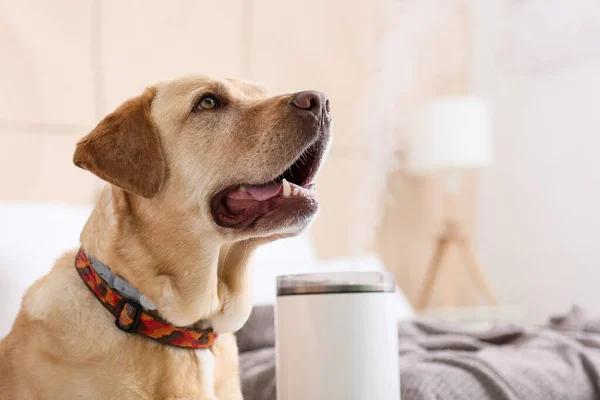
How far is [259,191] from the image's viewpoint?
4.19 ft

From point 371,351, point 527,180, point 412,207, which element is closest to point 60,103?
point 371,351

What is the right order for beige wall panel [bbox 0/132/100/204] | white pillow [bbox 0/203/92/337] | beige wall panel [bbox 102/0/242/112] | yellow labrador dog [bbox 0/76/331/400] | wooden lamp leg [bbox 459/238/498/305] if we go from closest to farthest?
yellow labrador dog [bbox 0/76/331/400] → white pillow [bbox 0/203/92/337] → beige wall panel [bbox 0/132/100/204] → beige wall panel [bbox 102/0/242/112] → wooden lamp leg [bbox 459/238/498/305]

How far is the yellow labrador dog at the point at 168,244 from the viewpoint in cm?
119

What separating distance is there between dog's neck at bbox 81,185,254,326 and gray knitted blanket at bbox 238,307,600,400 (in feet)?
1.49

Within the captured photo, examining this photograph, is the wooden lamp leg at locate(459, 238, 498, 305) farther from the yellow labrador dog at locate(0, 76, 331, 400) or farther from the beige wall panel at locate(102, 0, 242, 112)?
the yellow labrador dog at locate(0, 76, 331, 400)

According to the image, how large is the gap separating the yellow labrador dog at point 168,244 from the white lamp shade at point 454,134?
9.67 feet

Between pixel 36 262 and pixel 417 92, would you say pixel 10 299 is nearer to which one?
pixel 36 262

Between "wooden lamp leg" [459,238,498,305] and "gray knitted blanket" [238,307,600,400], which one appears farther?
"wooden lamp leg" [459,238,498,305]

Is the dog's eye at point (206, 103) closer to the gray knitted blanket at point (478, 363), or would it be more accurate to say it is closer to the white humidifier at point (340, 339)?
the white humidifier at point (340, 339)

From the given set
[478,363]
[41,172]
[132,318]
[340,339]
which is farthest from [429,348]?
[41,172]

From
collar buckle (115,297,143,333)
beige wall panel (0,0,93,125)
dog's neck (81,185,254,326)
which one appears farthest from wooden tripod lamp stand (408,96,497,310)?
collar buckle (115,297,143,333)

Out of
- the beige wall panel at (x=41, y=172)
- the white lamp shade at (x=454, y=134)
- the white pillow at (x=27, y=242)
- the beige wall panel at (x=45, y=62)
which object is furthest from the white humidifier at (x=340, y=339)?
the white lamp shade at (x=454, y=134)

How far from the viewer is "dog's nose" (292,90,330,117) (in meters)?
1.26

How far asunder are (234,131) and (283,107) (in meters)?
0.11
